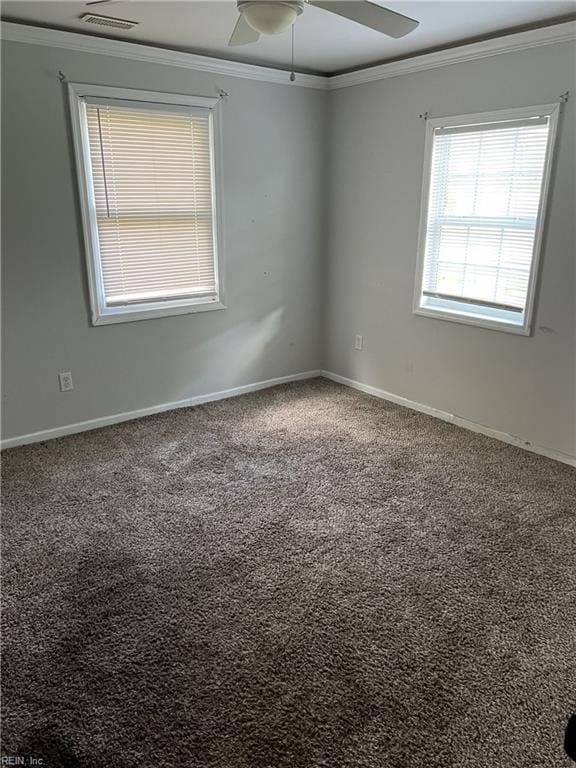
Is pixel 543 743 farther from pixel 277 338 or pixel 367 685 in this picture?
pixel 277 338

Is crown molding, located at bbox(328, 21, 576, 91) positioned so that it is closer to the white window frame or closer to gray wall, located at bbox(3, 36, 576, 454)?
gray wall, located at bbox(3, 36, 576, 454)

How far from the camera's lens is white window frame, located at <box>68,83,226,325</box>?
3316 millimetres

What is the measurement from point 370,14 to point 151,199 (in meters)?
2.09

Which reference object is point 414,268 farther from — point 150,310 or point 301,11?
point 301,11

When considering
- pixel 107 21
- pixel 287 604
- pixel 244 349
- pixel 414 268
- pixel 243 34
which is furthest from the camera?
pixel 244 349

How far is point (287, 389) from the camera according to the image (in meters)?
4.64

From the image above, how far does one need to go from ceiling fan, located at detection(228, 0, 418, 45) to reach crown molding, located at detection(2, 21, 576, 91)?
4.24ft

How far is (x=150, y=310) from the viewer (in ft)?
12.7

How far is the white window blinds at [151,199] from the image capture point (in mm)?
3492

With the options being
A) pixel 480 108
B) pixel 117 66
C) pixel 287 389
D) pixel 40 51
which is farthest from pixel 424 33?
pixel 287 389

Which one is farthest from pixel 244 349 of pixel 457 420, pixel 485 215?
pixel 485 215

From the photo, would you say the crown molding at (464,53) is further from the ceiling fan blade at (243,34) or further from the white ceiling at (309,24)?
the ceiling fan blade at (243,34)

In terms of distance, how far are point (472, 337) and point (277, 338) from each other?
1.64 m

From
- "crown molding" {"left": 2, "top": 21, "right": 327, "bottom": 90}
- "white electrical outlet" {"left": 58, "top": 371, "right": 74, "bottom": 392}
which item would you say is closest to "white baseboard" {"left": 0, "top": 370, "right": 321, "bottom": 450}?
"white electrical outlet" {"left": 58, "top": 371, "right": 74, "bottom": 392}
